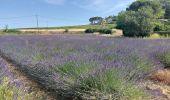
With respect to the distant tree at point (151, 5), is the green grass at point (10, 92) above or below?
below

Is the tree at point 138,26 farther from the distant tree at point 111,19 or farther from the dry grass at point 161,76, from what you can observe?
the distant tree at point 111,19

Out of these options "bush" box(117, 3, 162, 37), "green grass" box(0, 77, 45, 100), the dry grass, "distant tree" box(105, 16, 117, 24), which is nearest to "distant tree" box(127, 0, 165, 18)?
"distant tree" box(105, 16, 117, 24)

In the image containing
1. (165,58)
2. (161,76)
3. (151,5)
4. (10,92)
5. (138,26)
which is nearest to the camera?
(10,92)

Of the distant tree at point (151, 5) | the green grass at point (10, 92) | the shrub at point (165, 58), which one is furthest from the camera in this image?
the distant tree at point (151, 5)

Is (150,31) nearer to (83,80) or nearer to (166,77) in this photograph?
(166,77)

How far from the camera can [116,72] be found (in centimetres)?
461

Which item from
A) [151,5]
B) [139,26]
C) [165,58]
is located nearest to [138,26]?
[139,26]

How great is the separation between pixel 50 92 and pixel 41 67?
0.93 m

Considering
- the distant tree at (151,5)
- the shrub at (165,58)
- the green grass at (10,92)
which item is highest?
the distant tree at (151,5)

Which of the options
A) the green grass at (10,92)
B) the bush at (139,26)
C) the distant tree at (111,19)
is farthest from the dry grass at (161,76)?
the distant tree at (111,19)

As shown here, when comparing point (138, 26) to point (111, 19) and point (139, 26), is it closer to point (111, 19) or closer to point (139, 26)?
point (139, 26)

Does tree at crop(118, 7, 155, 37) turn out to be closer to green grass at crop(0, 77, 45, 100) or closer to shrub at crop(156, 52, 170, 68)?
shrub at crop(156, 52, 170, 68)

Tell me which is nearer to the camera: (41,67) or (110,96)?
(110,96)

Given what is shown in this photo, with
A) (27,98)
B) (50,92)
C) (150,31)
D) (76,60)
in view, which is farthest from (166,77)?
(150,31)
